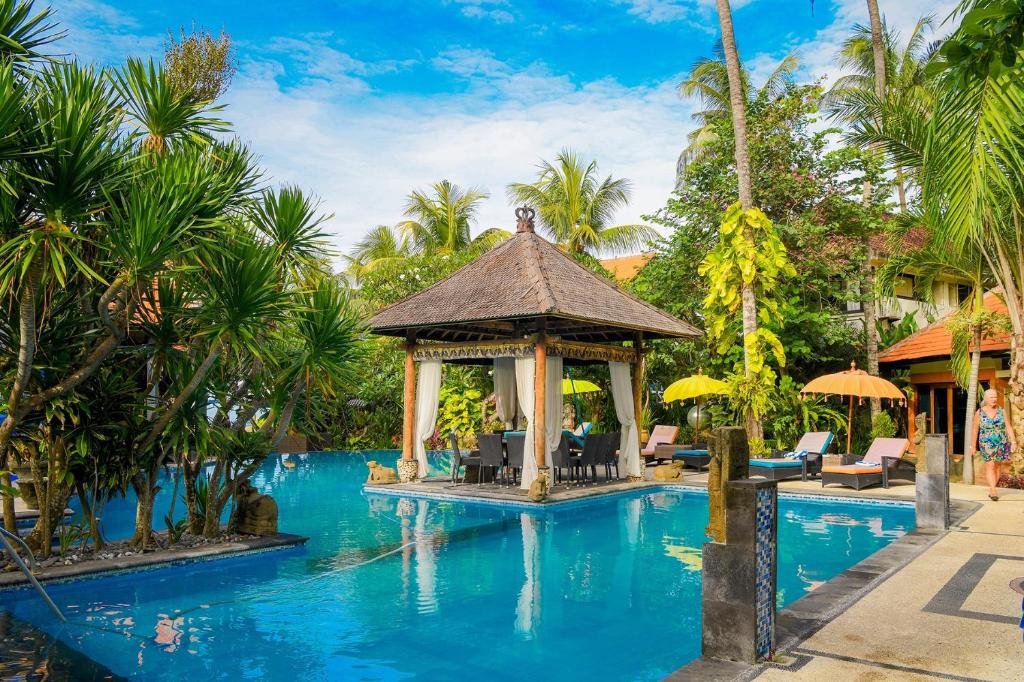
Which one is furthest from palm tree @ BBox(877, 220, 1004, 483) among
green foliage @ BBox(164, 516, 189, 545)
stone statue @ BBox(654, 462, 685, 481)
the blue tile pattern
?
green foliage @ BBox(164, 516, 189, 545)

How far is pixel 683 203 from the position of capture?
19.5 meters

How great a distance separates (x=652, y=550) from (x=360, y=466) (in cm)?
1120

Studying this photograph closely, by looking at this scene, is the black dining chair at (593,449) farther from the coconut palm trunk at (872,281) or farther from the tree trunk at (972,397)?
the coconut palm trunk at (872,281)

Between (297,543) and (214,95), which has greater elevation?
(214,95)

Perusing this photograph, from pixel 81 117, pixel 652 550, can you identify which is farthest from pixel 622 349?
pixel 81 117

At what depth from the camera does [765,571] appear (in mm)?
4398

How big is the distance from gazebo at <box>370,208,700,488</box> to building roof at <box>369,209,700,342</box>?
0.09 ft

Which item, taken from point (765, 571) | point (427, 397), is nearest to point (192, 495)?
point (427, 397)

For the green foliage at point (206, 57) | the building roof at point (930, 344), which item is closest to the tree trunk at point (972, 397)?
the building roof at point (930, 344)

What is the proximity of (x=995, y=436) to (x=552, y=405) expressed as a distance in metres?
6.37

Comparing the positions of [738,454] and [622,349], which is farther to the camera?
[622,349]

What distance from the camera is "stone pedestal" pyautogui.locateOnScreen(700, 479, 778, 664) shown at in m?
4.24

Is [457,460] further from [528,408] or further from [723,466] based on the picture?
[723,466]

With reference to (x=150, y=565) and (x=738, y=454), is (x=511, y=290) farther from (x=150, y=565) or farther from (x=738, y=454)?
(x=738, y=454)
